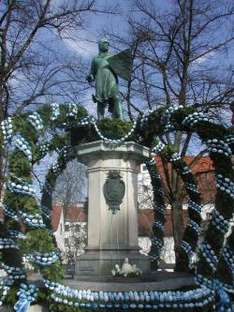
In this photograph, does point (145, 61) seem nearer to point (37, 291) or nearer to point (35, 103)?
point (35, 103)

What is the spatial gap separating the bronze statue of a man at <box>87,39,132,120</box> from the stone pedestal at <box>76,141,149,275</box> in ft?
3.18

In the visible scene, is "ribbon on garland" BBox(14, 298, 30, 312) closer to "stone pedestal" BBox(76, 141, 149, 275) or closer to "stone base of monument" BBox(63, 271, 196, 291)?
"stone base of monument" BBox(63, 271, 196, 291)

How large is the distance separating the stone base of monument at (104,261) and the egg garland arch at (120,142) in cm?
175

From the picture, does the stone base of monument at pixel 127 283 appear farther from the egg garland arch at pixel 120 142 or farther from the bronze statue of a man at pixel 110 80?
the bronze statue of a man at pixel 110 80

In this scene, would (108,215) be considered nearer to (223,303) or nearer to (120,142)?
(120,142)

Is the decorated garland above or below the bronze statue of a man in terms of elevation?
below

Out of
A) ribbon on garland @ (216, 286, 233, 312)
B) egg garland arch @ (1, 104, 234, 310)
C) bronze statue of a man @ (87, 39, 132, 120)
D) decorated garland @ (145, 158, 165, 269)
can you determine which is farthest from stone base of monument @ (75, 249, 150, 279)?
bronze statue of a man @ (87, 39, 132, 120)

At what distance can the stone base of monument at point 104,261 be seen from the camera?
10.6 meters

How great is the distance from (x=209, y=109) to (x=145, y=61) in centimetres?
318

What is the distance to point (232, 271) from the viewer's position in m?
9.90

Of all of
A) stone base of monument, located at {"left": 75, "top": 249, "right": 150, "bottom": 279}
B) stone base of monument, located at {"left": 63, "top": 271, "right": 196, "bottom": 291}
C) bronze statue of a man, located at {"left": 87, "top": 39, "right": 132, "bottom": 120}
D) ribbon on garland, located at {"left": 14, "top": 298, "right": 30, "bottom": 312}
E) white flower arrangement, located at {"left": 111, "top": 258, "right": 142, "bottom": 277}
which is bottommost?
ribbon on garland, located at {"left": 14, "top": 298, "right": 30, "bottom": 312}

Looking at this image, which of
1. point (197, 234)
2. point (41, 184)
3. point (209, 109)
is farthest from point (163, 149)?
point (209, 109)

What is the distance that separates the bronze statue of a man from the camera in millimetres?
11953

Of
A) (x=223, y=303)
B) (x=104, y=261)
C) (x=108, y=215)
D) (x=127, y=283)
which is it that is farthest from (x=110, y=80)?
(x=223, y=303)
